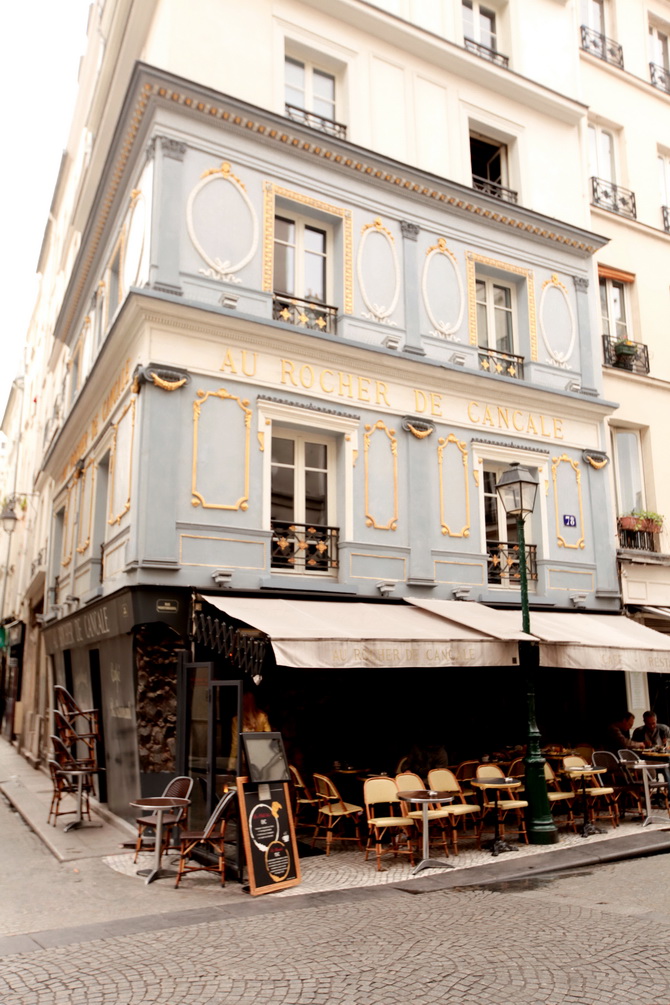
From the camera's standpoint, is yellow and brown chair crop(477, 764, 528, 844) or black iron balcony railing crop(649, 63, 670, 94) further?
black iron balcony railing crop(649, 63, 670, 94)

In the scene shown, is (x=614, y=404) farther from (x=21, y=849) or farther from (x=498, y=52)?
(x=21, y=849)

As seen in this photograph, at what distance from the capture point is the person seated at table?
12109 millimetres

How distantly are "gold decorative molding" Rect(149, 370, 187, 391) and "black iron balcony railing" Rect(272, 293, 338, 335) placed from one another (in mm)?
1962

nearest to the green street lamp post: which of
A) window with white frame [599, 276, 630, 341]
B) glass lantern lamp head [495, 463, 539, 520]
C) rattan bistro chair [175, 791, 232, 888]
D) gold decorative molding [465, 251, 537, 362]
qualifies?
glass lantern lamp head [495, 463, 539, 520]

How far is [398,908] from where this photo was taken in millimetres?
6703

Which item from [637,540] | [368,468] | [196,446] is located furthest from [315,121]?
[637,540]

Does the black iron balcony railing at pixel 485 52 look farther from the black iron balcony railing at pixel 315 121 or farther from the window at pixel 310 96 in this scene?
the black iron balcony railing at pixel 315 121

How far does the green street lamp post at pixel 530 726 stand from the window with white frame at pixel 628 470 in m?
5.74

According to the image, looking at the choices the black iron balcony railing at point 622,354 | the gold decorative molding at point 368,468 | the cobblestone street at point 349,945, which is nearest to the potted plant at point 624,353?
the black iron balcony railing at point 622,354

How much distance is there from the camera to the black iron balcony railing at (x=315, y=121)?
1223cm

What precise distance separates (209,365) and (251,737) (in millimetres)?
4850

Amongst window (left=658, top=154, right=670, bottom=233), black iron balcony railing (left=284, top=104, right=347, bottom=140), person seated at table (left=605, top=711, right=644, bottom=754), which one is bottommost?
person seated at table (left=605, top=711, right=644, bottom=754)

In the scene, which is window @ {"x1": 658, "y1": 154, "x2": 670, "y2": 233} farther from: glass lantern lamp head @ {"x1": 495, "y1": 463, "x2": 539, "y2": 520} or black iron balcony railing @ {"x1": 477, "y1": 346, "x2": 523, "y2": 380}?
glass lantern lamp head @ {"x1": 495, "y1": 463, "x2": 539, "y2": 520}

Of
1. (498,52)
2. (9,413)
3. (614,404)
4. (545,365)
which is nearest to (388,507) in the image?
(545,365)
